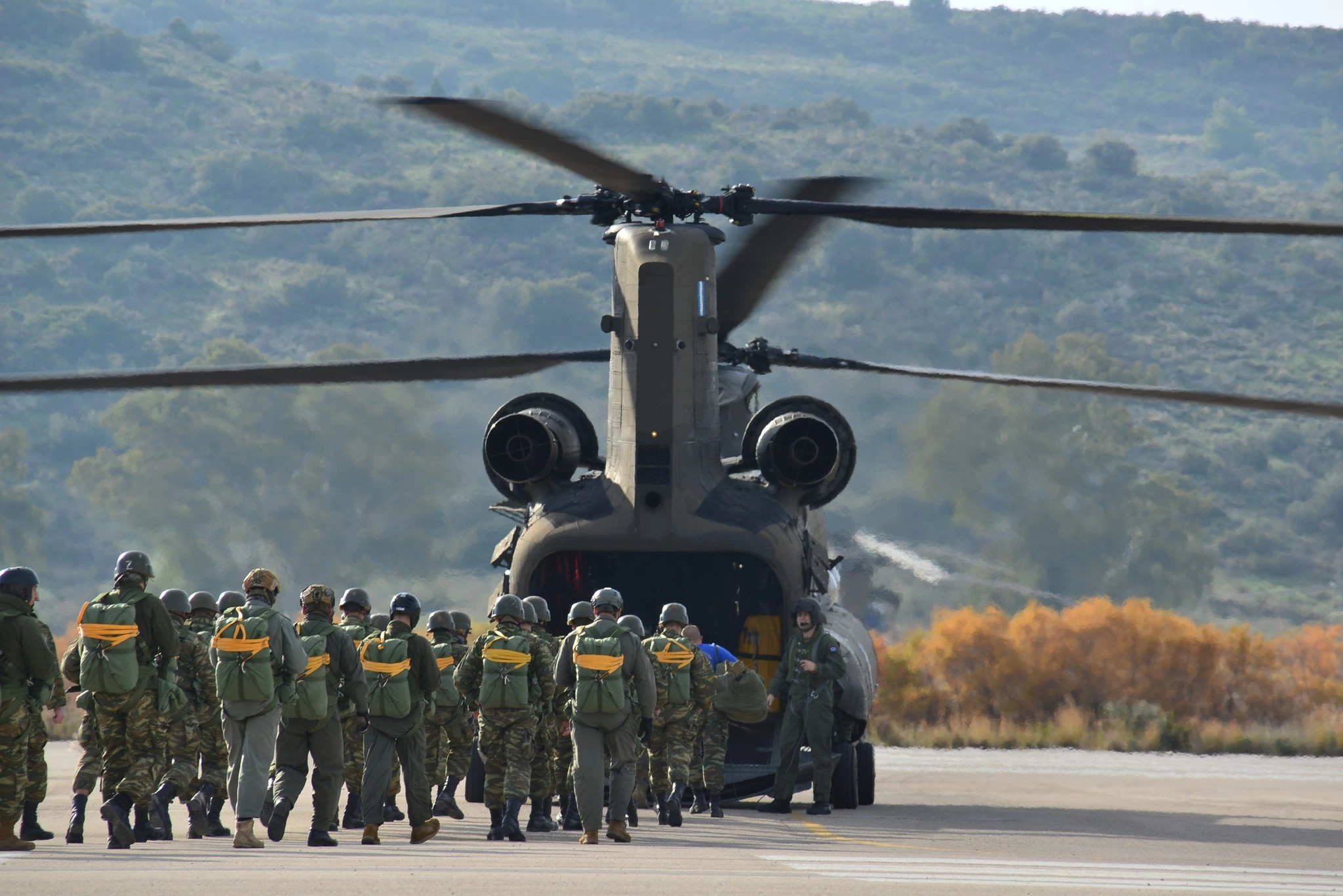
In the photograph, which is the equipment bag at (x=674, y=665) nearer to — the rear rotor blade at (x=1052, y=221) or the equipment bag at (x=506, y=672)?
the equipment bag at (x=506, y=672)

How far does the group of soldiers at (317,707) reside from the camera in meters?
11.8

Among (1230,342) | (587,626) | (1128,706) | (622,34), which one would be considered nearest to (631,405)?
(587,626)

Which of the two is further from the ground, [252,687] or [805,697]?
[252,687]

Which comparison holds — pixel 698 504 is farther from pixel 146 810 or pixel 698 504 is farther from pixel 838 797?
pixel 146 810

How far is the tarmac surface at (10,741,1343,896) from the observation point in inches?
373

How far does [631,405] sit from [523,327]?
65054 millimetres

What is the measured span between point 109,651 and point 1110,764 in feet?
56.3

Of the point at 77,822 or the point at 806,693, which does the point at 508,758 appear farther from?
the point at 806,693

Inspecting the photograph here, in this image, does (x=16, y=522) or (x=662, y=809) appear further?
(x=16, y=522)

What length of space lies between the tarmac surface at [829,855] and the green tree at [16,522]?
1520 inches

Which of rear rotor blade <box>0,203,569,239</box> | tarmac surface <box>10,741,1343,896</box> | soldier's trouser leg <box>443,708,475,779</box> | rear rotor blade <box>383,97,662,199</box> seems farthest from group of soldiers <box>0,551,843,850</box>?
rear rotor blade <box>383,97,662,199</box>

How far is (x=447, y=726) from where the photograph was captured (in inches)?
618

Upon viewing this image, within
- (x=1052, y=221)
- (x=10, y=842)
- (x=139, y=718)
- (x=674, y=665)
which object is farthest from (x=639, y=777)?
(x=1052, y=221)

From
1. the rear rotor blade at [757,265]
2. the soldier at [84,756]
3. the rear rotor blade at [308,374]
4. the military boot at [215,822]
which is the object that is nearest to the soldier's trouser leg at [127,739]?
the soldier at [84,756]
